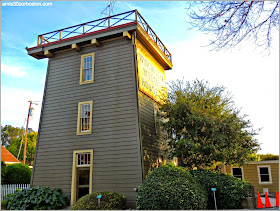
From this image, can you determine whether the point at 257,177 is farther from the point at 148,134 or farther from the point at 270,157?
the point at 148,134

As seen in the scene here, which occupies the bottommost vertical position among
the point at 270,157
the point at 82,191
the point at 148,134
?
the point at 82,191

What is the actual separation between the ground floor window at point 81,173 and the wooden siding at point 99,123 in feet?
0.89

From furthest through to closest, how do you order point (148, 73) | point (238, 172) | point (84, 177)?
point (238, 172) < point (148, 73) < point (84, 177)

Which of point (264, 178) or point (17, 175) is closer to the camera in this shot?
point (264, 178)

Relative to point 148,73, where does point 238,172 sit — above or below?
below

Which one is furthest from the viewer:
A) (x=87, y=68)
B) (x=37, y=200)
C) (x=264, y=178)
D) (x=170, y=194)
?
(x=264, y=178)

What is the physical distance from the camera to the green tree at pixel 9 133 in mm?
47547

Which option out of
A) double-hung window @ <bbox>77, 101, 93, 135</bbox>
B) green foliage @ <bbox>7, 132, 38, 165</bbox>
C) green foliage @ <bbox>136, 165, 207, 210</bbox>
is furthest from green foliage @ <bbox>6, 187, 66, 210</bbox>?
green foliage @ <bbox>7, 132, 38, 165</bbox>

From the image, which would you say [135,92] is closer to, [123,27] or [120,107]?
[120,107]

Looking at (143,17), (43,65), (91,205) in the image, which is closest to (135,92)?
(143,17)

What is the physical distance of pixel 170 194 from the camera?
9008mm

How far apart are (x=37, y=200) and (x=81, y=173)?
2396 mm

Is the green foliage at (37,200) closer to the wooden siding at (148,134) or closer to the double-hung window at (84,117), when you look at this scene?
the double-hung window at (84,117)

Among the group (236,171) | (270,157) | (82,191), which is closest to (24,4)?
(82,191)
